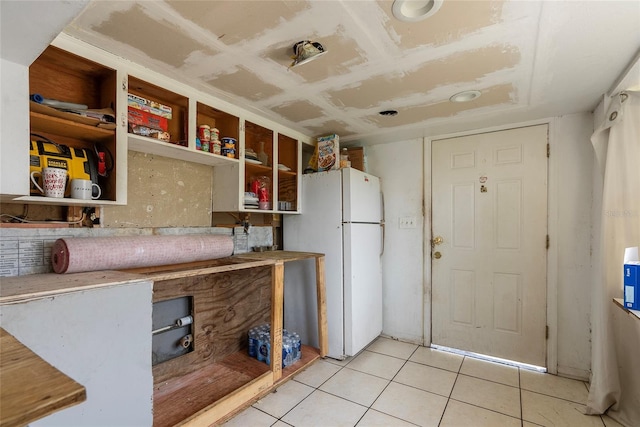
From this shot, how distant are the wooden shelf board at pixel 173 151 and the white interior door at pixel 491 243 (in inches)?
81.5

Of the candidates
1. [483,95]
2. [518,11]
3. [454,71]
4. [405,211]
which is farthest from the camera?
[405,211]

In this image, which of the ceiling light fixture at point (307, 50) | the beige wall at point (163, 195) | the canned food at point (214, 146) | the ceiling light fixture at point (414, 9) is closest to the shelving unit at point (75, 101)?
the beige wall at point (163, 195)

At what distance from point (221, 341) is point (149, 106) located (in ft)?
5.92

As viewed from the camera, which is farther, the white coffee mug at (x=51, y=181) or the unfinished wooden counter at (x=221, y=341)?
the unfinished wooden counter at (x=221, y=341)

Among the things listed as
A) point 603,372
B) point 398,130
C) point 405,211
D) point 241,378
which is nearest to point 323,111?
point 398,130

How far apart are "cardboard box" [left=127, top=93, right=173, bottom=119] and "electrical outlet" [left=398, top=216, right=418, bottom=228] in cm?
232

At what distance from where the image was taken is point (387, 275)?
10.8 feet

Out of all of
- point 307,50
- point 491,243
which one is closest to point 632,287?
point 491,243

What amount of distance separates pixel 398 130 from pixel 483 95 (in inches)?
33.7

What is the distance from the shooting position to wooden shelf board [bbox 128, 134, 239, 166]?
69.4 inches

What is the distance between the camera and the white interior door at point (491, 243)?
8.54 feet

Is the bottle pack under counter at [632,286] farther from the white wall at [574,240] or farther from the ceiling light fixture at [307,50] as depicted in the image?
the ceiling light fixture at [307,50]

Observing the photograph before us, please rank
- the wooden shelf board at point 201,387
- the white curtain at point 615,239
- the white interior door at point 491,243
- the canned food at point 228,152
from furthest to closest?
the white interior door at point 491,243 < the canned food at point 228,152 < the white curtain at point 615,239 < the wooden shelf board at point 201,387

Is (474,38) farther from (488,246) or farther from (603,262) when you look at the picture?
(488,246)
